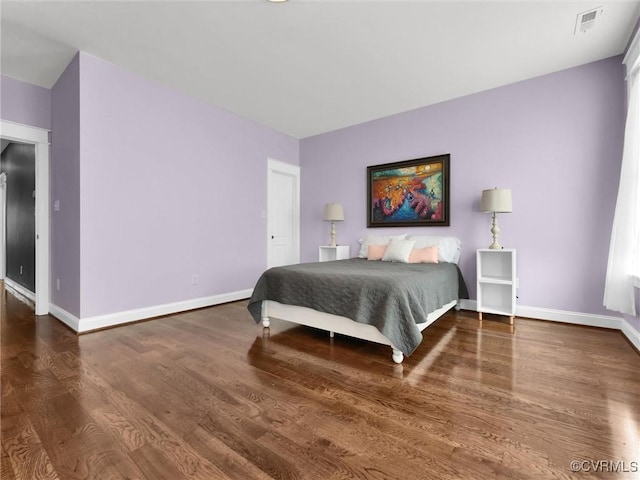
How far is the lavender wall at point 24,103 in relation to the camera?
311 cm

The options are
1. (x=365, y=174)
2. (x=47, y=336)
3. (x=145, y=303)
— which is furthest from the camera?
(x=365, y=174)

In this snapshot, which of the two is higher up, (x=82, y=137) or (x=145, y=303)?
(x=82, y=137)

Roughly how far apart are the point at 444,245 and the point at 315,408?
2.66 meters

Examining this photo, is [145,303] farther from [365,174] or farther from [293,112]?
[365,174]

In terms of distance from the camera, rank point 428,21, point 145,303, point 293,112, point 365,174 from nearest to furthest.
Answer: point 428,21
point 145,303
point 293,112
point 365,174

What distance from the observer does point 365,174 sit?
4.55 meters

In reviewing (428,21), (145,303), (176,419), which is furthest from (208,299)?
(428,21)

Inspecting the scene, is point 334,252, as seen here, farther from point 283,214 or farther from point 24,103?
point 24,103

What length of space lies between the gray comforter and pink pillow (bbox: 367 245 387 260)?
3.24 feet

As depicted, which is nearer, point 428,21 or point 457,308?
point 428,21

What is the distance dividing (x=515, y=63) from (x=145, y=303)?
4.56 metres

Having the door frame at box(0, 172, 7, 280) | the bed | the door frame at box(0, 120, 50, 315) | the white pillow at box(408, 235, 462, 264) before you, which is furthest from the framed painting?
the door frame at box(0, 172, 7, 280)
